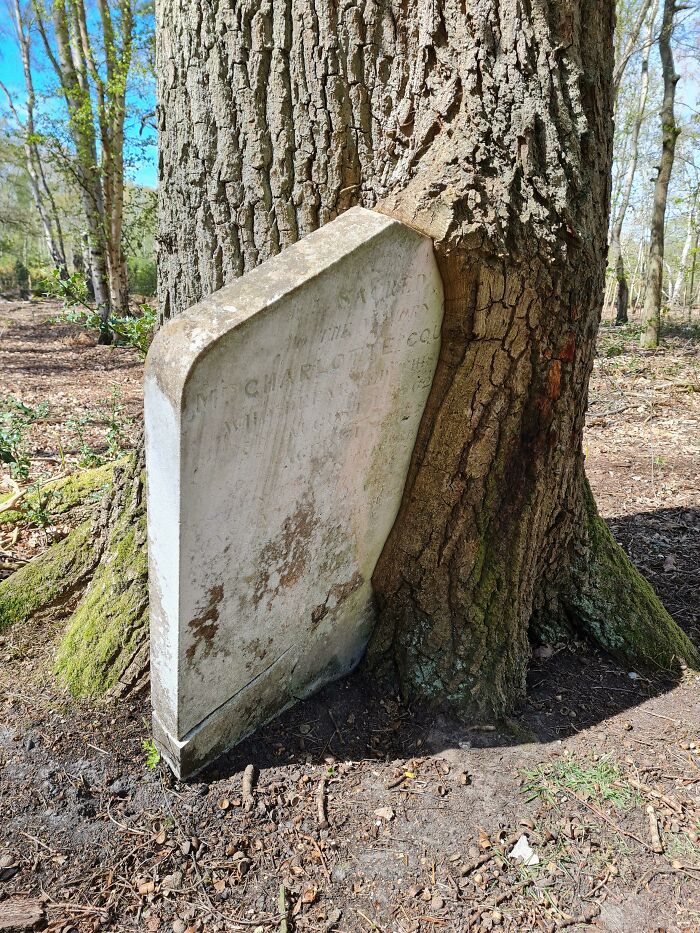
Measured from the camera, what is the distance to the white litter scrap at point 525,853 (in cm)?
183

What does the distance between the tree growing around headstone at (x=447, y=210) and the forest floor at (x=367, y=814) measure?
23cm

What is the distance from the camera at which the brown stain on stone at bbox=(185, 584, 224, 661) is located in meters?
1.78

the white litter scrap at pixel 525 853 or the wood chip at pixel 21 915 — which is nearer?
the wood chip at pixel 21 915

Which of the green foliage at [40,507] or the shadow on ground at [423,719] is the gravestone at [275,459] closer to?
the shadow on ground at [423,719]

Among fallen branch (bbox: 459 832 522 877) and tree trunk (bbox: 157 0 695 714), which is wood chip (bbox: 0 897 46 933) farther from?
tree trunk (bbox: 157 0 695 714)

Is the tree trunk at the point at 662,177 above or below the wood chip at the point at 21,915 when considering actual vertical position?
above

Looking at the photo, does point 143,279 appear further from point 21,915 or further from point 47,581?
point 21,915

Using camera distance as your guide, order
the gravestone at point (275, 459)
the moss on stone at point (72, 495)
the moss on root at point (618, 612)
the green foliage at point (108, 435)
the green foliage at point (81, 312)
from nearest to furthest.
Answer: the gravestone at point (275, 459), the moss on root at point (618, 612), the green foliage at point (81, 312), the moss on stone at point (72, 495), the green foliage at point (108, 435)

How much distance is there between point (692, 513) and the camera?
4.16 m

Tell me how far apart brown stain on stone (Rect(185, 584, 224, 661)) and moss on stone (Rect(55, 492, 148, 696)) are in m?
0.63

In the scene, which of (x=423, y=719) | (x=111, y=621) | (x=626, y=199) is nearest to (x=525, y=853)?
(x=423, y=719)

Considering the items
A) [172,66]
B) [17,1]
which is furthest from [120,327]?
[17,1]

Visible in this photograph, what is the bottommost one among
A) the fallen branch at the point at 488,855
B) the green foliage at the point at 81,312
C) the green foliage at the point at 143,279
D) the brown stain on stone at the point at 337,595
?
the fallen branch at the point at 488,855

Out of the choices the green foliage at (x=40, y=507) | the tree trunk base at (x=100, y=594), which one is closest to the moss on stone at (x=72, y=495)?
the green foliage at (x=40, y=507)
